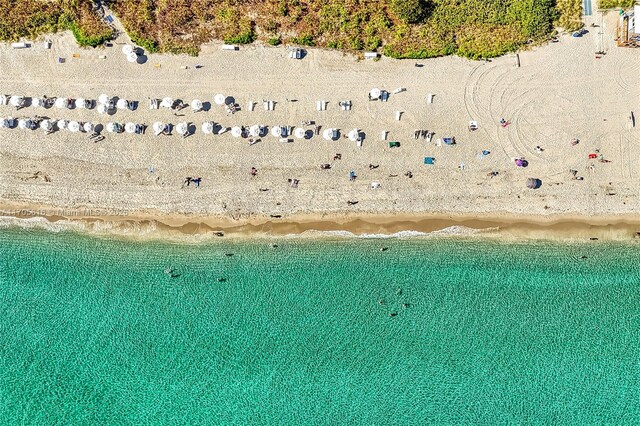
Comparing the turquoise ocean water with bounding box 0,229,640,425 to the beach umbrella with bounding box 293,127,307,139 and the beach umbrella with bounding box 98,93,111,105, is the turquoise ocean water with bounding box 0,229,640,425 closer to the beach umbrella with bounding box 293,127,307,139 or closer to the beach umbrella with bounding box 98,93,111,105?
the beach umbrella with bounding box 293,127,307,139

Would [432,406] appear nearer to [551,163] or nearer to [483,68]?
[551,163]

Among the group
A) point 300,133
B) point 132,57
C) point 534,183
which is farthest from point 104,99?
point 534,183

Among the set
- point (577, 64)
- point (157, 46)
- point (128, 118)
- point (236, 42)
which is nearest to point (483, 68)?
point (577, 64)

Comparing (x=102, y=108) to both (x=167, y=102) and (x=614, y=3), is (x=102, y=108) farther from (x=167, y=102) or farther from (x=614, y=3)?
(x=614, y=3)

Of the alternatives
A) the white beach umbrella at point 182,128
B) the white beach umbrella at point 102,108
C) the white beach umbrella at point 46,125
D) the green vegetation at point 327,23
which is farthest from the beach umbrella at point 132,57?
the white beach umbrella at point 46,125

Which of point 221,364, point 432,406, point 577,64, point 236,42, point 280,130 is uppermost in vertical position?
point 236,42

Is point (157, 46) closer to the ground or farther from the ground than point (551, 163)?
farther from the ground

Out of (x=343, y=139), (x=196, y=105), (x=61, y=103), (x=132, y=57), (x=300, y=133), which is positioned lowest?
(x=343, y=139)
